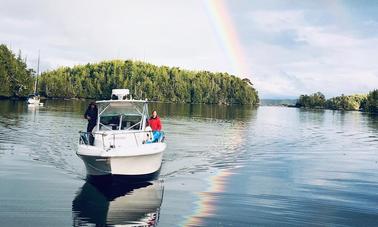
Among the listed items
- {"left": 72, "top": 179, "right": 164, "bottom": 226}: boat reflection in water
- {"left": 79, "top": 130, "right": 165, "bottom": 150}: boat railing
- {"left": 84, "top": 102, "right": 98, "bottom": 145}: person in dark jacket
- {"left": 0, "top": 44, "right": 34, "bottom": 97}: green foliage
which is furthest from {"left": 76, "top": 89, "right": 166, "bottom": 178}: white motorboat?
{"left": 0, "top": 44, "right": 34, "bottom": 97}: green foliage

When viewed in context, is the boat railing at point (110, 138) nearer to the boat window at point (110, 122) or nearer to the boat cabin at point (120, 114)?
the boat cabin at point (120, 114)

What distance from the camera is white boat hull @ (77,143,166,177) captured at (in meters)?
20.6

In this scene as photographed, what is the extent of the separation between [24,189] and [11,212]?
4.05m

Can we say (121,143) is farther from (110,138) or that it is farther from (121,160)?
(121,160)

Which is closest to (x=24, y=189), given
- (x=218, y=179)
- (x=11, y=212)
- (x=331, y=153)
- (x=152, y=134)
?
(x=11, y=212)

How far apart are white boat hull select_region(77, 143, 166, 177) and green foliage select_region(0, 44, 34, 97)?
Answer: 129879 millimetres

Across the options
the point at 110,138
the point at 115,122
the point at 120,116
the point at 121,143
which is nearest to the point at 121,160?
the point at 121,143

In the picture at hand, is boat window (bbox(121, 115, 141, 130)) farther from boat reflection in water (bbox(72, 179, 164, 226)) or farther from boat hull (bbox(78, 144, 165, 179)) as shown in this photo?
boat reflection in water (bbox(72, 179, 164, 226))

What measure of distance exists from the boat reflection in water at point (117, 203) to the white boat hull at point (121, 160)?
22.5 inches

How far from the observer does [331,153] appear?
40750 millimetres

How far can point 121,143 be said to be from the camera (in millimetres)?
22766

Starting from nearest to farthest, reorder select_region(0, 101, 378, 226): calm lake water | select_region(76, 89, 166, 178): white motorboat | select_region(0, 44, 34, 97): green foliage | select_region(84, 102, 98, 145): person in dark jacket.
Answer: select_region(0, 101, 378, 226): calm lake water → select_region(76, 89, 166, 178): white motorboat → select_region(84, 102, 98, 145): person in dark jacket → select_region(0, 44, 34, 97): green foliage

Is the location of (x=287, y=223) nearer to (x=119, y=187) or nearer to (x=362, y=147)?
(x=119, y=187)

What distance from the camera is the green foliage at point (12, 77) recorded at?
461 feet
